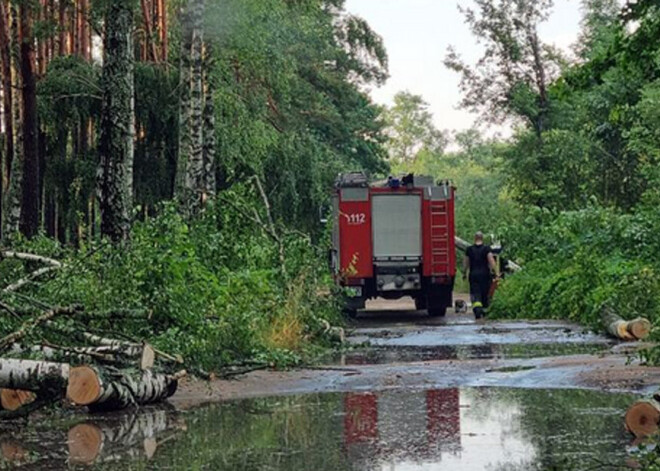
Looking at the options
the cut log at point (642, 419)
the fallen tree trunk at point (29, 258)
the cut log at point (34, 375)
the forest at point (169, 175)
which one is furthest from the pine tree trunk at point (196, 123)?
the cut log at point (642, 419)

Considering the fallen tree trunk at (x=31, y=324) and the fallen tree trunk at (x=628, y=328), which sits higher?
the fallen tree trunk at (x=31, y=324)

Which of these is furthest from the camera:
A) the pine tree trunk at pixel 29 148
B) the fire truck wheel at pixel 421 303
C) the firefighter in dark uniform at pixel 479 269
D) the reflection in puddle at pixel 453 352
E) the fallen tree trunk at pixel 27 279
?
the fire truck wheel at pixel 421 303

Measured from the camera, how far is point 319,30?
51688mm

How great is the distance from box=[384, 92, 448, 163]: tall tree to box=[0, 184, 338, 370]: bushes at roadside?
121167 mm

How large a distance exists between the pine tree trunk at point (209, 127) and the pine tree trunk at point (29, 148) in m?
3.66

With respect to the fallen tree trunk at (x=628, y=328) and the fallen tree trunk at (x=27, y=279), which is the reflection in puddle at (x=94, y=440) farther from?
the fallen tree trunk at (x=628, y=328)

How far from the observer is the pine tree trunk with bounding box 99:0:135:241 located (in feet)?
56.6

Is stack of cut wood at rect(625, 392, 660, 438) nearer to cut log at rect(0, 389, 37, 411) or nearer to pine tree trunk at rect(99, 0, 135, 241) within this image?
cut log at rect(0, 389, 37, 411)

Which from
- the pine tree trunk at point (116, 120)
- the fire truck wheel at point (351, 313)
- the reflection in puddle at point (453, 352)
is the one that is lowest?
the fire truck wheel at point (351, 313)

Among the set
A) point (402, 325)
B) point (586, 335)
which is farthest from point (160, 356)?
point (402, 325)

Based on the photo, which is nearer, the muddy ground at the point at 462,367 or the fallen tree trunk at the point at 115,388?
the fallen tree trunk at the point at 115,388

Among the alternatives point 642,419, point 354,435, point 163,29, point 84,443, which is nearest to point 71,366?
point 84,443

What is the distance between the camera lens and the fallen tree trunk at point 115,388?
10180mm

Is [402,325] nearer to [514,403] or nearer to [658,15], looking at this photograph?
[514,403]
